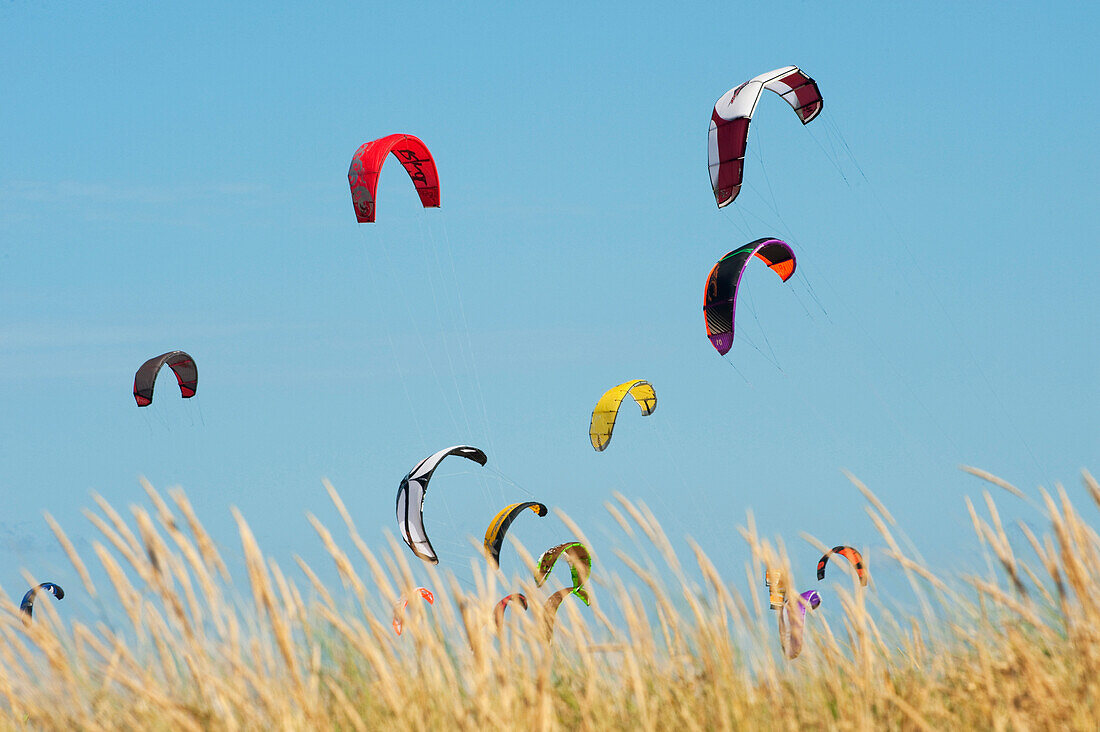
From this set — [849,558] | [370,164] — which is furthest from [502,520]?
[849,558]

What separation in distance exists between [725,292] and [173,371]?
1852cm

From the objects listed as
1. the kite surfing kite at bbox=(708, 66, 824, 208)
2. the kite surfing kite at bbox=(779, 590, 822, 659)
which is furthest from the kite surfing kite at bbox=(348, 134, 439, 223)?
the kite surfing kite at bbox=(779, 590, 822, 659)

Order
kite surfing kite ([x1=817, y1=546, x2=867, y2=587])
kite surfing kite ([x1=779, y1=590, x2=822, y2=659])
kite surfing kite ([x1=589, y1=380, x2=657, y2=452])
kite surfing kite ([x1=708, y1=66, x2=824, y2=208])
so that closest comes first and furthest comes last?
kite surfing kite ([x1=817, y1=546, x2=867, y2=587]), kite surfing kite ([x1=779, y1=590, x2=822, y2=659]), kite surfing kite ([x1=708, y1=66, x2=824, y2=208]), kite surfing kite ([x1=589, y1=380, x2=657, y2=452])

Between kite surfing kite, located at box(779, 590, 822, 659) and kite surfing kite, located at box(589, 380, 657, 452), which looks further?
kite surfing kite, located at box(589, 380, 657, 452)

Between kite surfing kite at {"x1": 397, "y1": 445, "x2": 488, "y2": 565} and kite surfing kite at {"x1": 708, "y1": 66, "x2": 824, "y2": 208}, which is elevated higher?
kite surfing kite at {"x1": 708, "y1": 66, "x2": 824, "y2": 208}

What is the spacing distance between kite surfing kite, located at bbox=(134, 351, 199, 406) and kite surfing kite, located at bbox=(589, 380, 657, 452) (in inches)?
430

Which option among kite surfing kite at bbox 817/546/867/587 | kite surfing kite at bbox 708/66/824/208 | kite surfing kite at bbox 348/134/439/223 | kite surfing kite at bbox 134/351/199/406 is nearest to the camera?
kite surfing kite at bbox 817/546/867/587

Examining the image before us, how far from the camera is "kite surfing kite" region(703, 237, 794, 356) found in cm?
1383

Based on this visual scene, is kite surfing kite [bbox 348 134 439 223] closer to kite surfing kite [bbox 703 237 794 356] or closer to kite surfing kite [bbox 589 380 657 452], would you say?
kite surfing kite [bbox 703 237 794 356]

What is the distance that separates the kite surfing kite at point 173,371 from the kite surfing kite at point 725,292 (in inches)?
646

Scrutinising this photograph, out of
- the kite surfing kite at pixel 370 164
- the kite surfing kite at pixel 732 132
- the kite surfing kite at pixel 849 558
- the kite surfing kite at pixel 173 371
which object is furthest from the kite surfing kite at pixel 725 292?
the kite surfing kite at pixel 173 371

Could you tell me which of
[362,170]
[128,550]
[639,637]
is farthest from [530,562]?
[362,170]

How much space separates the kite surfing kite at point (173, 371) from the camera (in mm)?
26312

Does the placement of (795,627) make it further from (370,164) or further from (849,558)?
(370,164)
